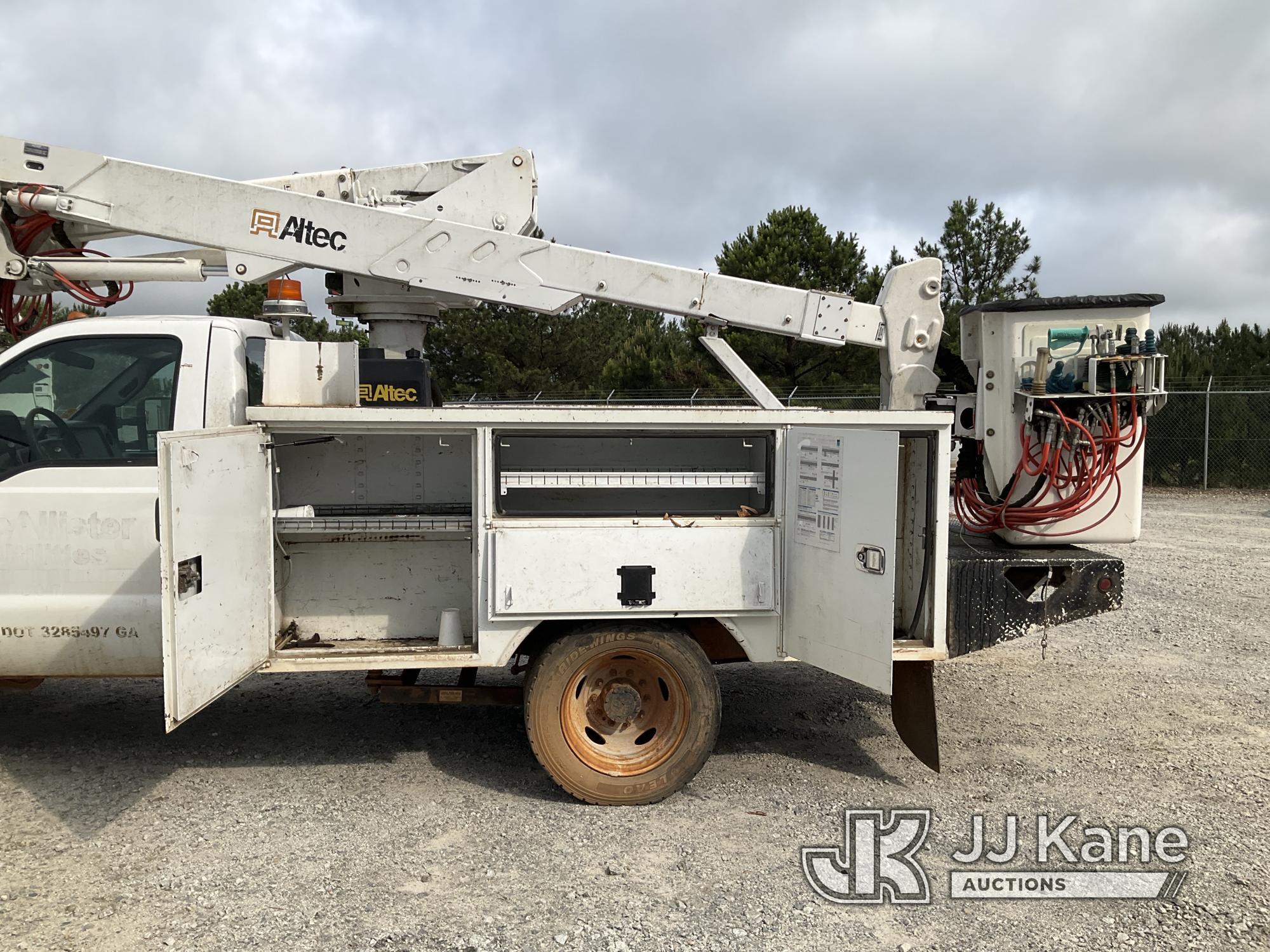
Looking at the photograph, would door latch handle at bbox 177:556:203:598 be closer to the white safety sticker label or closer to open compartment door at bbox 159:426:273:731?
open compartment door at bbox 159:426:273:731

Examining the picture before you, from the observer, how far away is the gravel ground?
3449 mm

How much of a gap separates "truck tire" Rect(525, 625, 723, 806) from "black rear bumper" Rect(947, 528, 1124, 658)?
1.30m

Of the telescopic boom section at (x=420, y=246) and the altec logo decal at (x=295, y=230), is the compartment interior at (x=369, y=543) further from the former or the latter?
the altec logo decal at (x=295, y=230)

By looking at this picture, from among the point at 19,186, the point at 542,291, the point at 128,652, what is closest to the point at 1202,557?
the point at 542,291

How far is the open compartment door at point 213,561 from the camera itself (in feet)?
11.7

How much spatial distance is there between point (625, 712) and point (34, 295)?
4246 mm

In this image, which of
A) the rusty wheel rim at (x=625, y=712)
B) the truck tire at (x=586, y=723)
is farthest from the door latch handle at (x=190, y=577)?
the rusty wheel rim at (x=625, y=712)

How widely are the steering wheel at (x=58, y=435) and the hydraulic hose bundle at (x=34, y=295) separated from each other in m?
1.17

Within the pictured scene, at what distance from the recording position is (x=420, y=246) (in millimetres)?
5012

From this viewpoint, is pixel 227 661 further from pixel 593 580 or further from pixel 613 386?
pixel 613 386

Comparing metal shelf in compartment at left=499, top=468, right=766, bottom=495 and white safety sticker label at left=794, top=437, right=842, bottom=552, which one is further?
metal shelf in compartment at left=499, top=468, right=766, bottom=495

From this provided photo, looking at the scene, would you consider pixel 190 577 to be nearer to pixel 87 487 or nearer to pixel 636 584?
pixel 87 487

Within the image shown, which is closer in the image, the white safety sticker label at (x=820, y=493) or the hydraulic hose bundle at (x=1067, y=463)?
the white safety sticker label at (x=820, y=493)

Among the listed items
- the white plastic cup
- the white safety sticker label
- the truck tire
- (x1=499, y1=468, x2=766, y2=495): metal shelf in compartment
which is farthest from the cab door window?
the white safety sticker label
